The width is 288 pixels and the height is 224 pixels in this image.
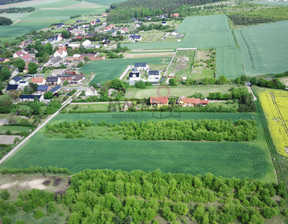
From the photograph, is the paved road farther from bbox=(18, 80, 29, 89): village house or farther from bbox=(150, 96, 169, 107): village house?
bbox=(150, 96, 169, 107): village house

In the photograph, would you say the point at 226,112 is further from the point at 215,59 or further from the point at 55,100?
the point at 55,100

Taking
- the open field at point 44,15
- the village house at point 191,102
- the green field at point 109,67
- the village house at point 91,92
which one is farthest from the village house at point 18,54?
the village house at point 191,102

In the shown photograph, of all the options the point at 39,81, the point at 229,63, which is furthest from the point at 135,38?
the point at 39,81

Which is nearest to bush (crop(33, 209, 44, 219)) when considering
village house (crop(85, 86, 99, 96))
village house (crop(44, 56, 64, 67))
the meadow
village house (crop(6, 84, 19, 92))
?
village house (crop(85, 86, 99, 96))

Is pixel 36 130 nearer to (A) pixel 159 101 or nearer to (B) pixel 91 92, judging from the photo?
(B) pixel 91 92

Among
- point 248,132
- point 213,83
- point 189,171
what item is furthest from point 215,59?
point 189,171

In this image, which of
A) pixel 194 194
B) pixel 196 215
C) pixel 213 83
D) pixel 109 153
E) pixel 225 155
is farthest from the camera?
pixel 213 83
